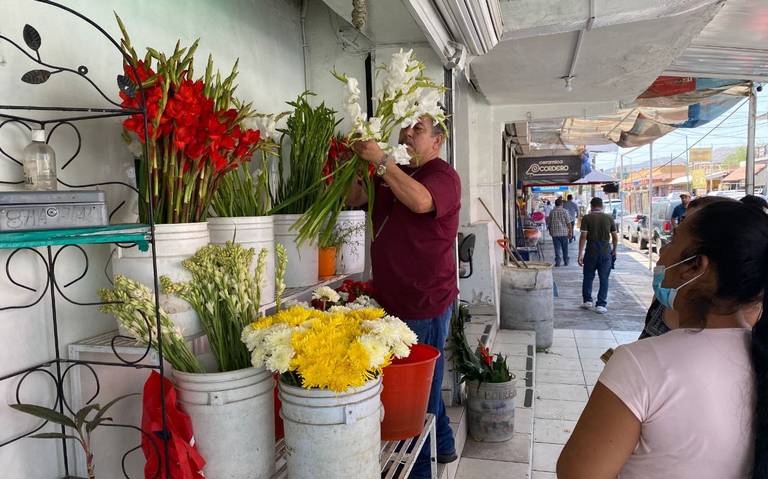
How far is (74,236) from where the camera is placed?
990mm

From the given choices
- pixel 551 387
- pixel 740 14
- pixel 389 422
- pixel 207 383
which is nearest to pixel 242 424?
pixel 207 383

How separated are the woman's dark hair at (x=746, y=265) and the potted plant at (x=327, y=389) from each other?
2.36 ft

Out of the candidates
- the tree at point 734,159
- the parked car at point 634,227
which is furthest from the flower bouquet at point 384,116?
the tree at point 734,159

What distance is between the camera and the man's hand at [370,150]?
172 cm

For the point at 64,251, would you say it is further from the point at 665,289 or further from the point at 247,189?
the point at 665,289

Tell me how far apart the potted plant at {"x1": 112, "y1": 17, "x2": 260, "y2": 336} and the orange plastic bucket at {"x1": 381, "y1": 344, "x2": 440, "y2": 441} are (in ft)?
1.81

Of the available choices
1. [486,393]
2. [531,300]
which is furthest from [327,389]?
[531,300]

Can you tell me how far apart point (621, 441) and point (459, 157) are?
429 centimetres

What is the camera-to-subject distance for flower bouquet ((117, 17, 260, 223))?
121cm

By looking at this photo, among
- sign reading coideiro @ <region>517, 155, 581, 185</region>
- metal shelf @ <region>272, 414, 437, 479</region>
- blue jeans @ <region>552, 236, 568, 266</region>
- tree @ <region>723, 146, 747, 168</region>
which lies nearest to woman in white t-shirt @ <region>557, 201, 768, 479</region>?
metal shelf @ <region>272, 414, 437, 479</region>

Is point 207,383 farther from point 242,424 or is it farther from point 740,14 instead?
point 740,14

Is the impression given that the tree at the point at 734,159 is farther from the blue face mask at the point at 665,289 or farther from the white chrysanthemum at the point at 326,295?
the white chrysanthemum at the point at 326,295

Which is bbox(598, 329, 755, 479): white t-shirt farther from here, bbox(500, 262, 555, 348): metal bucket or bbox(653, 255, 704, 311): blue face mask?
bbox(500, 262, 555, 348): metal bucket

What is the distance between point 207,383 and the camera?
3.96ft
